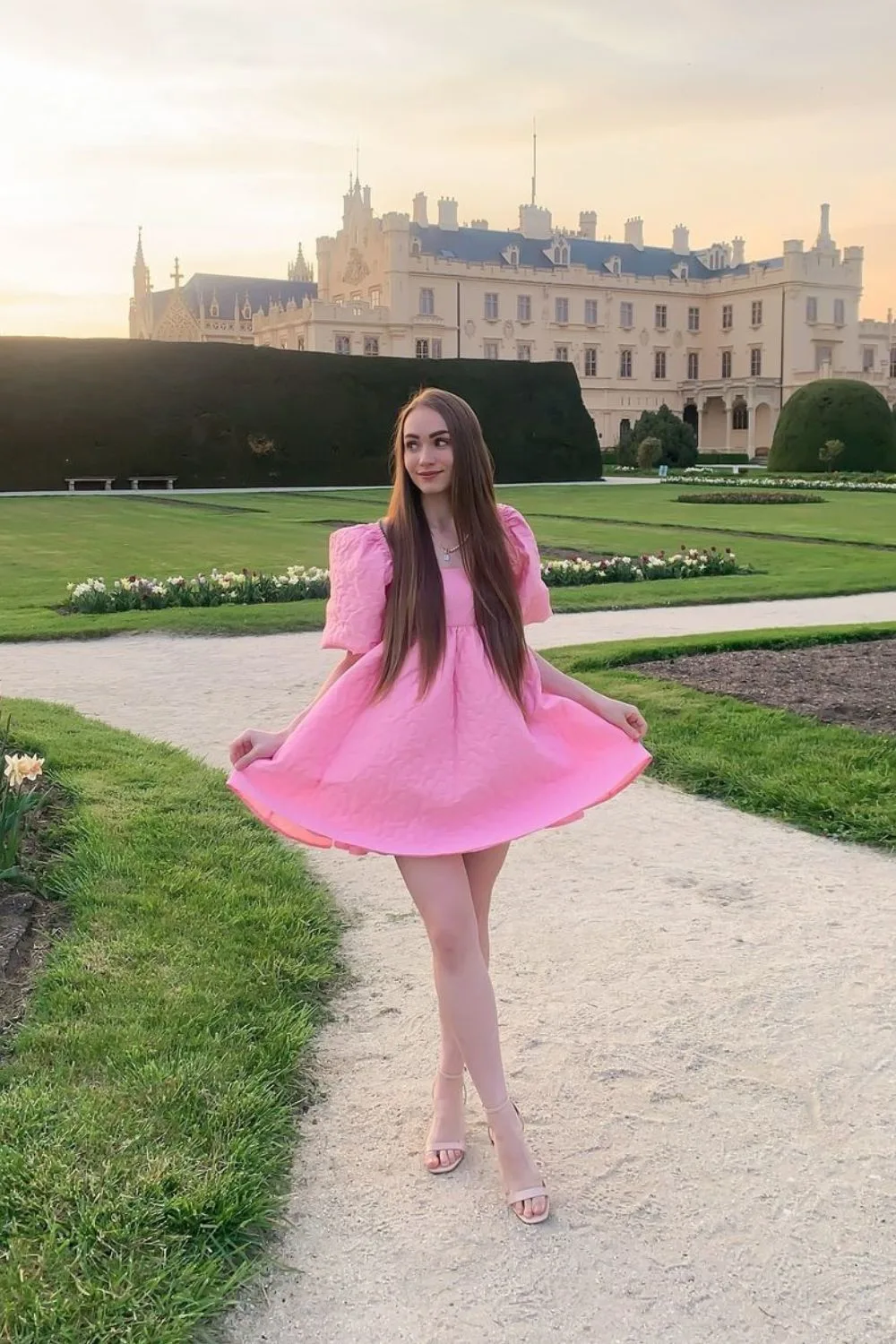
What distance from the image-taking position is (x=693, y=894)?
363 centimetres

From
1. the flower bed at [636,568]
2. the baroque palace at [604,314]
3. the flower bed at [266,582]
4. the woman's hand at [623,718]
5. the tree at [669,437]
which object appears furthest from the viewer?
the baroque palace at [604,314]

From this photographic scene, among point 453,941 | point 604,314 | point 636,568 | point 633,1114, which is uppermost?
point 604,314

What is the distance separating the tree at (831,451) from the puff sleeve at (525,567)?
31.7 metres

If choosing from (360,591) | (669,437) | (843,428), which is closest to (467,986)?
(360,591)

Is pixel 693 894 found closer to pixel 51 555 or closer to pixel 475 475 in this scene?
pixel 475 475

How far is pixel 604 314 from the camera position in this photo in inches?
2413

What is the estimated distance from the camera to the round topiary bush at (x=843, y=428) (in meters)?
32.7

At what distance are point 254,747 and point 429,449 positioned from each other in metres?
0.66

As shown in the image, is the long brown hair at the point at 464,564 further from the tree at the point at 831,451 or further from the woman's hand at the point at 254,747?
the tree at the point at 831,451

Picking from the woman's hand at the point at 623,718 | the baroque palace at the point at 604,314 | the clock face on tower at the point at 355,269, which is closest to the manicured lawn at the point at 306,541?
the woman's hand at the point at 623,718

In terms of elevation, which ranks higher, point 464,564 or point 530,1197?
point 464,564

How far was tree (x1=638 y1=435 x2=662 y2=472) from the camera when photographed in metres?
37.9

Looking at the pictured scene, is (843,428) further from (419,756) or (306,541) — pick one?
(419,756)

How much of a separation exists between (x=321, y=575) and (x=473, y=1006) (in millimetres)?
8394
